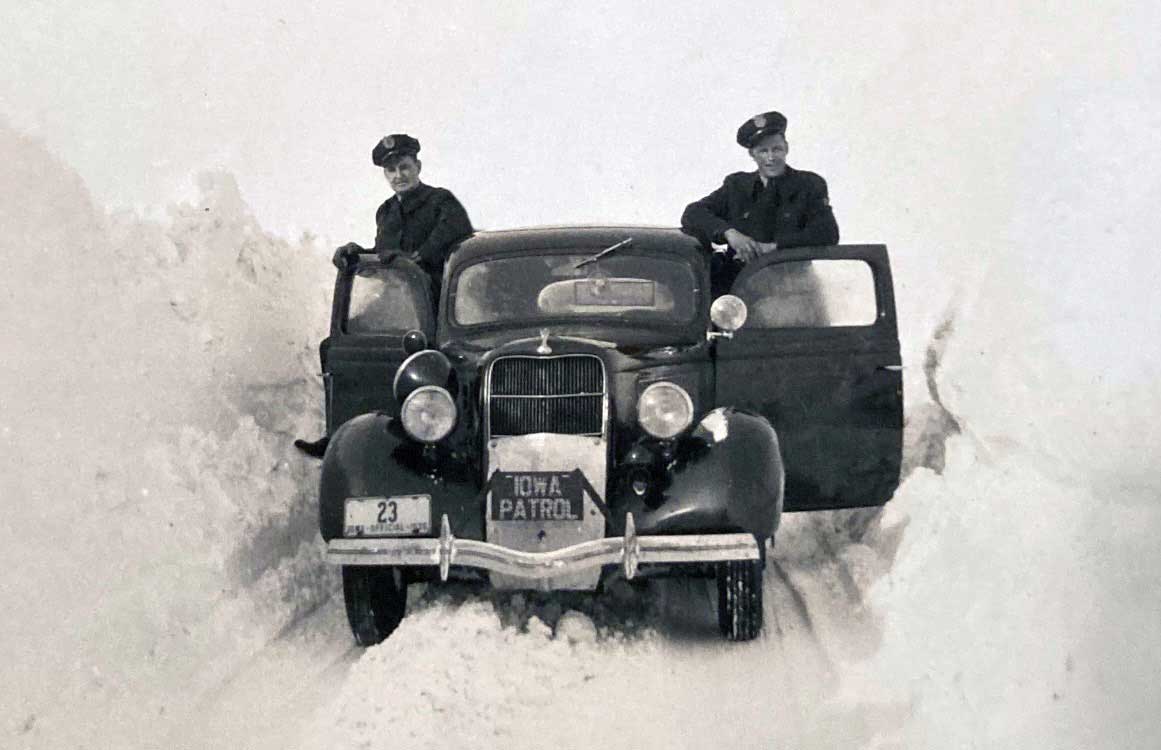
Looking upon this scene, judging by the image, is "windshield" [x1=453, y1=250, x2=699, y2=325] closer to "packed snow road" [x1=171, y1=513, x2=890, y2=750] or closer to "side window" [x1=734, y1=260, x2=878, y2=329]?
"side window" [x1=734, y1=260, x2=878, y2=329]

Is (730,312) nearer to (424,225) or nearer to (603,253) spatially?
(603,253)

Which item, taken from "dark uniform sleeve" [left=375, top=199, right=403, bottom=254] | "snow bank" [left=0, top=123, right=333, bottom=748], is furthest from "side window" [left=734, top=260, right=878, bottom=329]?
"snow bank" [left=0, top=123, right=333, bottom=748]

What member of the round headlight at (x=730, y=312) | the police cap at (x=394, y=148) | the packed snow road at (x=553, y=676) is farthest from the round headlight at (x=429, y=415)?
the police cap at (x=394, y=148)

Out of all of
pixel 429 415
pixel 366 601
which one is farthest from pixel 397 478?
pixel 366 601

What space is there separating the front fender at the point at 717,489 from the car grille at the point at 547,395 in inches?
13.1

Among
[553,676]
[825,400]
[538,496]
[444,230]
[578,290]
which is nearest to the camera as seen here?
[553,676]

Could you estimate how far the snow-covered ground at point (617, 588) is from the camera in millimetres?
4344

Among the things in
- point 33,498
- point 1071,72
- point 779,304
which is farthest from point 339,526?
point 1071,72

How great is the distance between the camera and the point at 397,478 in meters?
5.46

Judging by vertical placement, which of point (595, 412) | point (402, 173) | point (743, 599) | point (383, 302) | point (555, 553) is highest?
point (402, 173)

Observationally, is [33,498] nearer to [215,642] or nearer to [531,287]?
[215,642]

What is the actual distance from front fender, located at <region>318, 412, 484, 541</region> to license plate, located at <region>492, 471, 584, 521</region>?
0.10 meters

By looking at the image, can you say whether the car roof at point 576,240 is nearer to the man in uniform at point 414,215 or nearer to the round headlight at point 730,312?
the man in uniform at point 414,215

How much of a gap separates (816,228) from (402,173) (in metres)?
2.29
